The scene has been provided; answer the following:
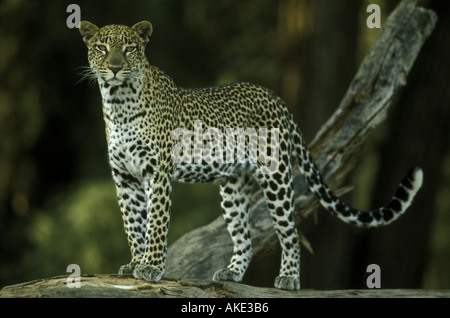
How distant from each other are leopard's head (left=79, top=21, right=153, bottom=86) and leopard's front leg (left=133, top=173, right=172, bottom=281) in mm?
1061

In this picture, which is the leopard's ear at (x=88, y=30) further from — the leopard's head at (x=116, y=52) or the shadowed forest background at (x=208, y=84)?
the shadowed forest background at (x=208, y=84)

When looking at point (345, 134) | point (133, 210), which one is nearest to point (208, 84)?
point (345, 134)

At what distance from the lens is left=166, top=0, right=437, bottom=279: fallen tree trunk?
32.0 ft

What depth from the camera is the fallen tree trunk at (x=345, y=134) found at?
977 centimetres

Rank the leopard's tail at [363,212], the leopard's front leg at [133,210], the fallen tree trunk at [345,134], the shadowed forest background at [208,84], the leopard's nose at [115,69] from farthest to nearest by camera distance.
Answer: the shadowed forest background at [208,84] < the fallen tree trunk at [345,134] < the leopard's tail at [363,212] < the leopard's front leg at [133,210] < the leopard's nose at [115,69]

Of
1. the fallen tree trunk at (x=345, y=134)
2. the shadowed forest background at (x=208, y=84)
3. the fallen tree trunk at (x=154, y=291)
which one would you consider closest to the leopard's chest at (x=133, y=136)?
the fallen tree trunk at (x=154, y=291)

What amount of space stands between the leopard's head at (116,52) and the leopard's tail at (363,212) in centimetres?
232

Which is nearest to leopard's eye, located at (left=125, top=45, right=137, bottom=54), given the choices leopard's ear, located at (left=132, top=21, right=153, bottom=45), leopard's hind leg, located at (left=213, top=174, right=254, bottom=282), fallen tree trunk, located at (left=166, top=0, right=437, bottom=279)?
leopard's ear, located at (left=132, top=21, right=153, bottom=45)

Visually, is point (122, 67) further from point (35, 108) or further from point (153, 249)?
point (35, 108)

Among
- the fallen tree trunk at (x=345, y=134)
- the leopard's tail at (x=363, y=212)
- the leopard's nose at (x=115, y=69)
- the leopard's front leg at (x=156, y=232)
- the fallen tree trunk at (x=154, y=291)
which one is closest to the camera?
the fallen tree trunk at (x=154, y=291)

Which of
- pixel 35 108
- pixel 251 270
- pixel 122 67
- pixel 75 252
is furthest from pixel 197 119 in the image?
pixel 35 108

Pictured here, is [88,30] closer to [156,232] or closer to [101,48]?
[101,48]

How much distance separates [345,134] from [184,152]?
2.97 meters

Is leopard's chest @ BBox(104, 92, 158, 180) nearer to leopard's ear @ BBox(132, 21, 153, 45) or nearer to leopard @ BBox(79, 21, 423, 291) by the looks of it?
leopard @ BBox(79, 21, 423, 291)
